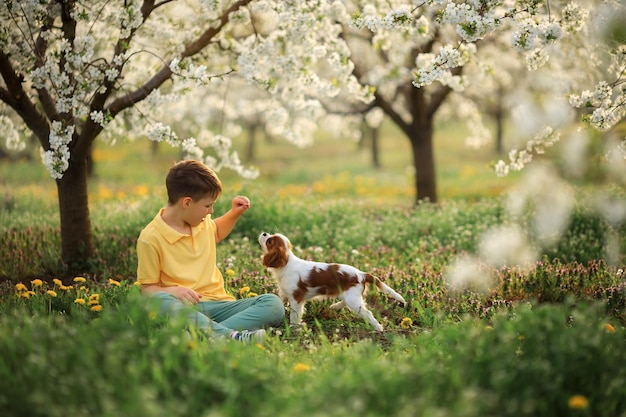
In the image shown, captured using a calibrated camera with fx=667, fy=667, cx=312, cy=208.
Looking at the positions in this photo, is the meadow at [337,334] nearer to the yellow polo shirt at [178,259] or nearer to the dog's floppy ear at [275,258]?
the yellow polo shirt at [178,259]

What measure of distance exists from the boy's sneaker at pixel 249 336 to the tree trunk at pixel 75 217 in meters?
3.22

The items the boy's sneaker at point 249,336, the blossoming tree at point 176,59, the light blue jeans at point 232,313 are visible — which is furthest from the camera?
the blossoming tree at point 176,59

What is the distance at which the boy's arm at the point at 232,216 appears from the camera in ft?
18.1

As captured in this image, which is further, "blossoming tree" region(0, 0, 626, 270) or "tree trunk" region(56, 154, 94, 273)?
"tree trunk" region(56, 154, 94, 273)

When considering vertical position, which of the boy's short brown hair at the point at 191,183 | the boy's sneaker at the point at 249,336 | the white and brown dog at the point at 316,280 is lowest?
the boy's sneaker at the point at 249,336

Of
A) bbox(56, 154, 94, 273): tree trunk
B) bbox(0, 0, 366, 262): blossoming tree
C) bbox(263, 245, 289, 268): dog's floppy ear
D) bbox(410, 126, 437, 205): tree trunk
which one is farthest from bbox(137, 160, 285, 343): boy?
bbox(410, 126, 437, 205): tree trunk

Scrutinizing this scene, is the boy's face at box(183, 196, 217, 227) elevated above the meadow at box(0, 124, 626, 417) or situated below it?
above

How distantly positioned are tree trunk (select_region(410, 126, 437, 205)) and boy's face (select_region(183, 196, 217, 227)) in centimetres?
656

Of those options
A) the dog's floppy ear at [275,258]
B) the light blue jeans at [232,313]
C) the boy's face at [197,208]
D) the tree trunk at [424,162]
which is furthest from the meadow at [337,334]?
the tree trunk at [424,162]

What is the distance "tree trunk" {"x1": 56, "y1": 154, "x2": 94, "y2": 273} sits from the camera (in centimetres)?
704

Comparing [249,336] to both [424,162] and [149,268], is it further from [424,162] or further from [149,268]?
[424,162]

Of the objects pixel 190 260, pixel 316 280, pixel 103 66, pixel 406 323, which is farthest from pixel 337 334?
pixel 103 66

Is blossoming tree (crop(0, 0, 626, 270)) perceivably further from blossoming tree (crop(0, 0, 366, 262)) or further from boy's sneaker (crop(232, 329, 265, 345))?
boy's sneaker (crop(232, 329, 265, 345))

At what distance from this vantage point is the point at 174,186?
5.10 metres
